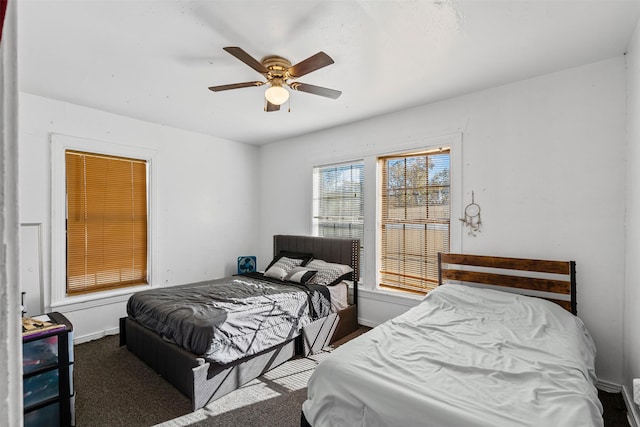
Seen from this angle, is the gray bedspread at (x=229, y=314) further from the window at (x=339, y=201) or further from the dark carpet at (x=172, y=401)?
the window at (x=339, y=201)

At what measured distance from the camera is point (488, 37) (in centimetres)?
225

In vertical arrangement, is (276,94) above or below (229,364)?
above

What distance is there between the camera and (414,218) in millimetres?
3779

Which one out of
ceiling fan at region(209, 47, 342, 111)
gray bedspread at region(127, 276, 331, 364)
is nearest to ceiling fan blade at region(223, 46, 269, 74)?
ceiling fan at region(209, 47, 342, 111)

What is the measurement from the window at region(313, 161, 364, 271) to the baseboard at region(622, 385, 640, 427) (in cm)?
263

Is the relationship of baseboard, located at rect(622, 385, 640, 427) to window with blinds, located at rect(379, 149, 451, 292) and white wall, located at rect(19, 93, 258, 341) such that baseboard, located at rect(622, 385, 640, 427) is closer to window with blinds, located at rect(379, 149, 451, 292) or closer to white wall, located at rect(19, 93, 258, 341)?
window with blinds, located at rect(379, 149, 451, 292)

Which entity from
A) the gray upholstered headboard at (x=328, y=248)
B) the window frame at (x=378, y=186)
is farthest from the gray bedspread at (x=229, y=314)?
the window frame at (x=378, y=186)

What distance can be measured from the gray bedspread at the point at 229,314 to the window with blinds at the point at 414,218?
1039 millimetres

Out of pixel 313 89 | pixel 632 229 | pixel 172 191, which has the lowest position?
pixel 632 229

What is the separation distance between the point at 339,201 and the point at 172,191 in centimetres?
234

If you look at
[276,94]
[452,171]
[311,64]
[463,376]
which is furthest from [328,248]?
[463,376]

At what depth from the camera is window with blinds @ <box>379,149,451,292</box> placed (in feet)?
11.7

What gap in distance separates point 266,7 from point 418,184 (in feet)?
8.32

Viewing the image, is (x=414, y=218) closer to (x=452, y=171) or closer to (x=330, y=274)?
(x=452, y=171)
